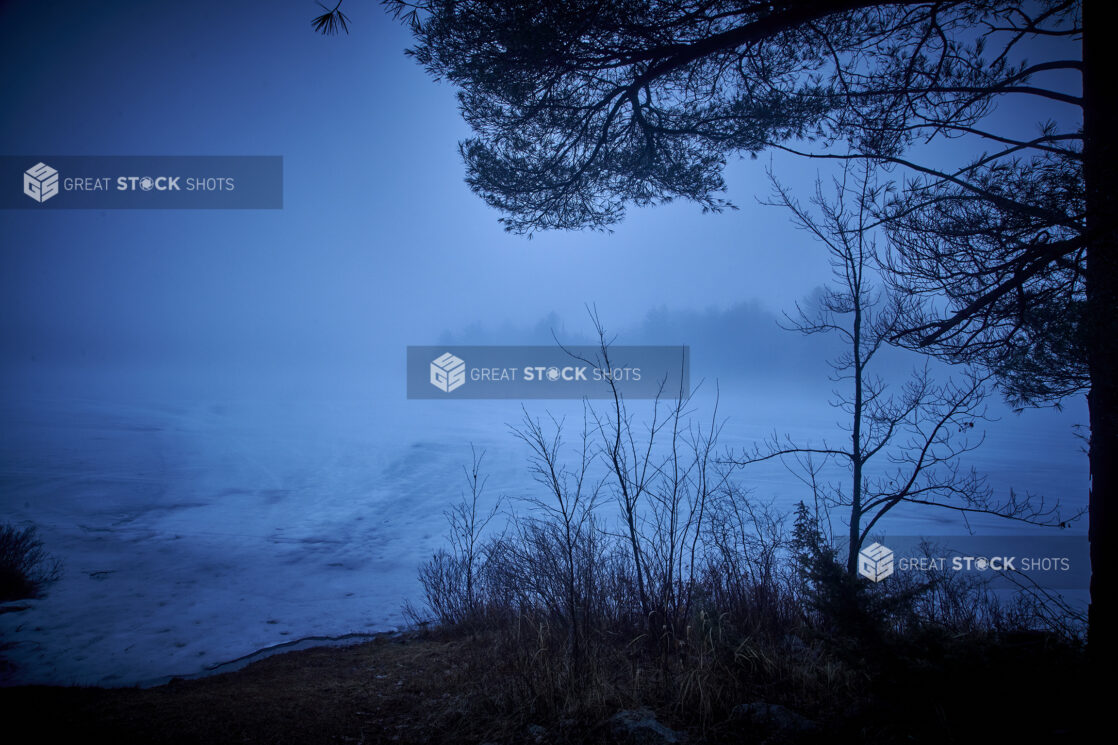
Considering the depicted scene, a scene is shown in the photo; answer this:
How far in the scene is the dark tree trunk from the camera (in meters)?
2.51

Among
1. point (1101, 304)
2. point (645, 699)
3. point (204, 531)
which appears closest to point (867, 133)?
point (1101, 304)

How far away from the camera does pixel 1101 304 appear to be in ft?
8.34

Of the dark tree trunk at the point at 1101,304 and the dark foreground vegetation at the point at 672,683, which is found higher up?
the dark tree trunk at the point at 1101,304

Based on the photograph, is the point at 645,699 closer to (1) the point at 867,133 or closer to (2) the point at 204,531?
(1) the point at 867,133

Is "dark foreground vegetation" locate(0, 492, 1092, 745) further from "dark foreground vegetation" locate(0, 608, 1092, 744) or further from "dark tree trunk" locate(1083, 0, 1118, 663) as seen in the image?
"dark tree trunk" locate(1083, 0, 1118, 663)

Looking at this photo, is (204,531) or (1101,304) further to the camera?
(204,531)

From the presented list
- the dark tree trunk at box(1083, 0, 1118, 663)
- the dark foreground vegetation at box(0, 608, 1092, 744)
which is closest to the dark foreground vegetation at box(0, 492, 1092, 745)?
the dark foreground vegetation at box(0, 608, 1092, 744)

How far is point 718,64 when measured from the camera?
165 inches

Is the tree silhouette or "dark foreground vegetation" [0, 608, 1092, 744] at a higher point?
the tree silhouette

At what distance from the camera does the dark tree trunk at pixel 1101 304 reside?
2510 millimetres

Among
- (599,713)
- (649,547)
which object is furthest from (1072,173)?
(599,713)

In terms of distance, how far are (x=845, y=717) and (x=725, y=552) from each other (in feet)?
4.90

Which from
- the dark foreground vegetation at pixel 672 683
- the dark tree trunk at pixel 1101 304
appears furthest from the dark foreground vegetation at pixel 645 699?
the dark tree trunk at pixel 1101 304

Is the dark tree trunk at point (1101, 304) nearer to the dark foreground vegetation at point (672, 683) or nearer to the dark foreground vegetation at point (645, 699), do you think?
the dark foreground vegetation at point (672, 683)
